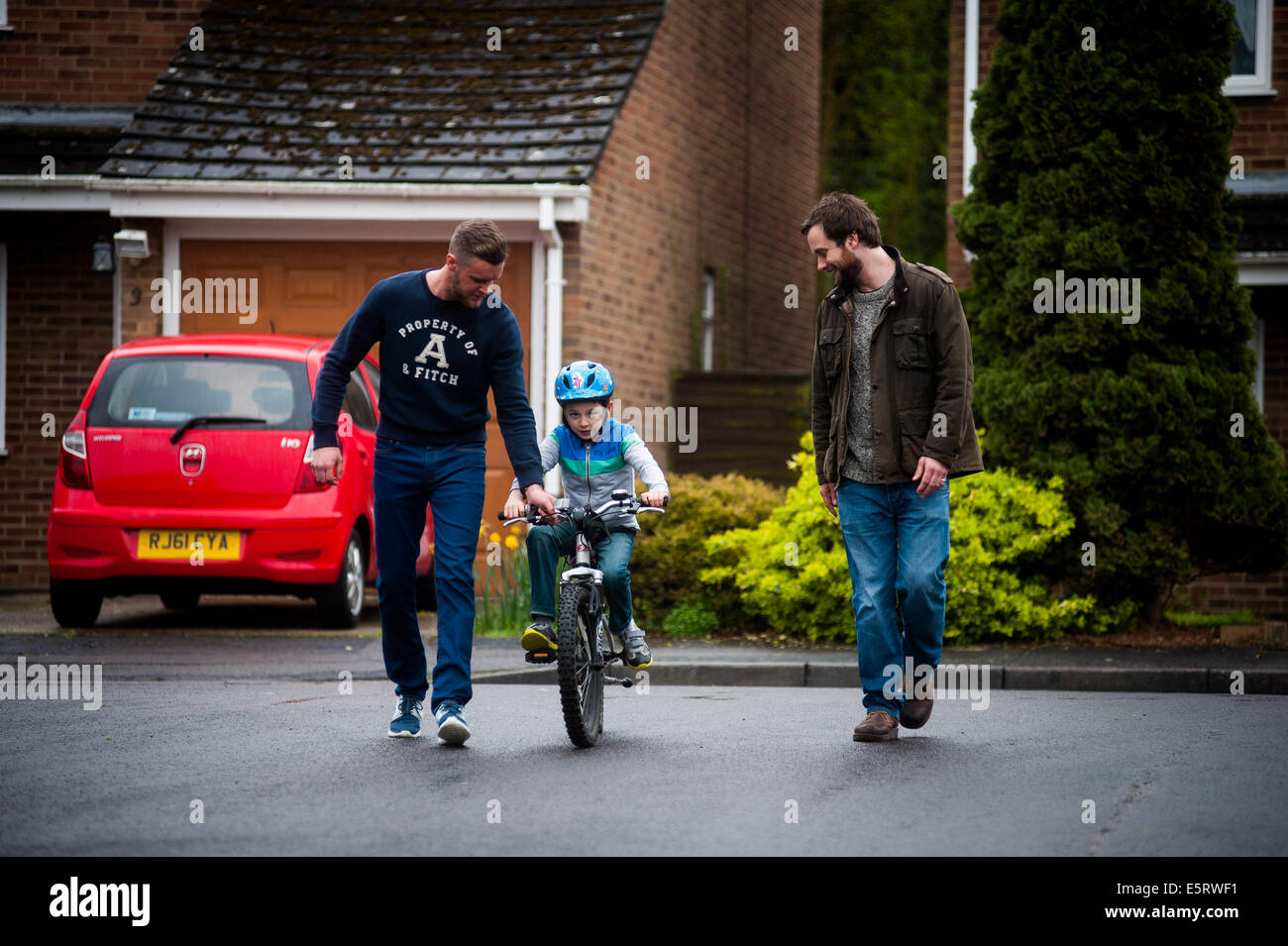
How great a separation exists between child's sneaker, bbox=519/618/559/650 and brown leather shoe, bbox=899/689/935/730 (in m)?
1.42

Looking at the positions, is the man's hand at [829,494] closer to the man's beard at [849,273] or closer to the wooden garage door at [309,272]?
the man's beard at [849,273]

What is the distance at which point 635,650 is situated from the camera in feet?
23.2

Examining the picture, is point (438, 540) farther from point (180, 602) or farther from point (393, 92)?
point (393, 92)

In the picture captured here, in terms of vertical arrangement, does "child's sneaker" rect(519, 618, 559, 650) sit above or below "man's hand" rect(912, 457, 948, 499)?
below

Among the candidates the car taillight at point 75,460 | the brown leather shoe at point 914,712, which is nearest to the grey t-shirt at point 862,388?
the brown leather shoe at point 914,712

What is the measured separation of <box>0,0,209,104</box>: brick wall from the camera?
1591cm

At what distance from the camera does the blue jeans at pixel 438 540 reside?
6520 millimetres

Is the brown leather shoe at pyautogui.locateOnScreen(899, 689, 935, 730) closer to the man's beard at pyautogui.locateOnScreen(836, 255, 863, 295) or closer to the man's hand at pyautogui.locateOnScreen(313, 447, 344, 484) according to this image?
the man's beard at pyautogui.locateOnScreen(836, 255, 863, 295)

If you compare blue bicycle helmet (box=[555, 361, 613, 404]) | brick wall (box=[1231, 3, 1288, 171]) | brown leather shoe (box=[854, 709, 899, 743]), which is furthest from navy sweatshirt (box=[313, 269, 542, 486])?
brick wall (box=[1231, 3, 1288, 171])

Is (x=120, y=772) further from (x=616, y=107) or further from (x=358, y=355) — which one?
(x=616, y=107)

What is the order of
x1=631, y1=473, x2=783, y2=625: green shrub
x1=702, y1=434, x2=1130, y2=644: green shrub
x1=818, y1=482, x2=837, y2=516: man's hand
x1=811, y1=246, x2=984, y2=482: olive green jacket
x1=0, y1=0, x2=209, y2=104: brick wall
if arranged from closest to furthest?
1. x1=811, y1=246, x2=984, y2=482: olive green jacket
2. x1=818, y1=482, x2=837, y2=516: man's hand
3. x1=702, y1=434, x2=1130, y2=644: green shrub
4. x1=631, y1=473, x2=783, y2=625: green shrub
5. x1=0, y1=0, x2=209, y2=104: brick wall

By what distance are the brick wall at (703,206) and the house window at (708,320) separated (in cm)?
12

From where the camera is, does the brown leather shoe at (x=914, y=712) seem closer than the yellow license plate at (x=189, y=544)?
Yes
